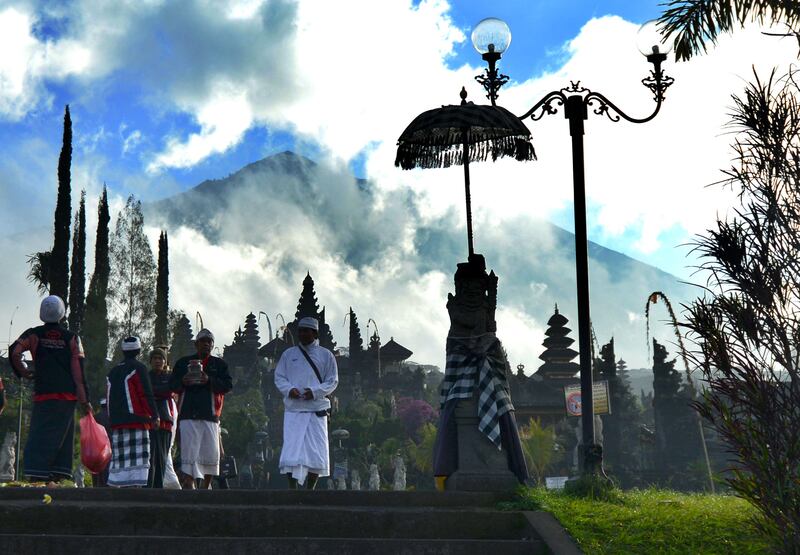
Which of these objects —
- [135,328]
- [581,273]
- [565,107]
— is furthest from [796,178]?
[135,328]

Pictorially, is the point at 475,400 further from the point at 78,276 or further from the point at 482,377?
the point at 78,276

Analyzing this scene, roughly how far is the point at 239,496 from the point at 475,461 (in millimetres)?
2507

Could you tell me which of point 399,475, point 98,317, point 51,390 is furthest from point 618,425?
point 51,390

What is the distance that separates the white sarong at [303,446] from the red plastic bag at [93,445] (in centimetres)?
201

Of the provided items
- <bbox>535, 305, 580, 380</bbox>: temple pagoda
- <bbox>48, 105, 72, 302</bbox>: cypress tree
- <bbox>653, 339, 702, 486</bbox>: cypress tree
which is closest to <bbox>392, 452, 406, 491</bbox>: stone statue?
<bbox>48, 105, 72, 302</bbox>: cypress tree

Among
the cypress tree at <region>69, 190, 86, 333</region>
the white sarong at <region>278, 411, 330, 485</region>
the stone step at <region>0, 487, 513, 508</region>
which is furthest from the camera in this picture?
the cypress tree at <region>69, 190, 86, 333</region>

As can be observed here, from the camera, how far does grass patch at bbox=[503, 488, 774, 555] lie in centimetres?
783

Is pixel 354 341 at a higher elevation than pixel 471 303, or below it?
higher

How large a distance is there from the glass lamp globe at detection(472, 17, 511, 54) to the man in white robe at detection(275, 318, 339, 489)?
15.7ft

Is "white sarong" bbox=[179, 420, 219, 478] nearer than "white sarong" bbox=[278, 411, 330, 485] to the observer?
No

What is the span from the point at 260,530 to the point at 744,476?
388cm

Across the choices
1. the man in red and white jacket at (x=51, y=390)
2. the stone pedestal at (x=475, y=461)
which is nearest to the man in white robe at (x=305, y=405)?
the stone pedestal at (x=475, y=461)

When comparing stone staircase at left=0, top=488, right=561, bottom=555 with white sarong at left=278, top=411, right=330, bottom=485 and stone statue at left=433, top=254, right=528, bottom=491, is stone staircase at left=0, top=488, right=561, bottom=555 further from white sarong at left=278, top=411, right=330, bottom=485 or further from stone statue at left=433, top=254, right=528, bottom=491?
white sarong at left=278, top=411, right=330, bottom=485

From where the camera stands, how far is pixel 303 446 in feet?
38.8
